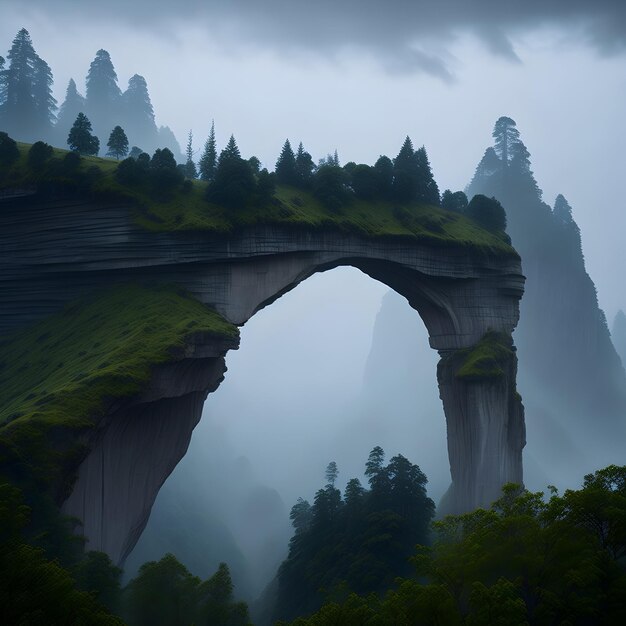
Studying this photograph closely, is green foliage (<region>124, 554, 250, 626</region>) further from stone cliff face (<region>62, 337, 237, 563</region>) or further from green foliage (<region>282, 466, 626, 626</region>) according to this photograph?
stone cliff face (<region>62, 337, 237, 563</region>)

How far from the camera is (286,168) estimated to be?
44938 millimetres

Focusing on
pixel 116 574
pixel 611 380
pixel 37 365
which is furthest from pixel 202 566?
pixel 611 380

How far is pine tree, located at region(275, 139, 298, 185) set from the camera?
4494 centimetres

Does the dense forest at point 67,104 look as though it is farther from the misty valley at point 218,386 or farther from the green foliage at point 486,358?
the green foliage at point 486,358

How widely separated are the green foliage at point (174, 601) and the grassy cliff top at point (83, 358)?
5735 millimetres

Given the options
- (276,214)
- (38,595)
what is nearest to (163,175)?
(276,214)

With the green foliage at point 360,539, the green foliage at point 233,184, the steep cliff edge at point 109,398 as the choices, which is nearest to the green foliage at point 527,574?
the steep cliff edge at point 109,398

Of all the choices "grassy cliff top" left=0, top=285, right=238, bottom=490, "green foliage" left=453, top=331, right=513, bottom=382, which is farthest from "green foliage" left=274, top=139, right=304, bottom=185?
"green foliage" left=453, top=331, right=513, bottom=382

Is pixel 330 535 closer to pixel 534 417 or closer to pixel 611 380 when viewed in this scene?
pixel 534 417

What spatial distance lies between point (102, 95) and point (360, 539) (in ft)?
328

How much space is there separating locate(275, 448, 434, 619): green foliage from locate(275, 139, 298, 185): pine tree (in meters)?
19.4

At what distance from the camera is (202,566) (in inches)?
2657

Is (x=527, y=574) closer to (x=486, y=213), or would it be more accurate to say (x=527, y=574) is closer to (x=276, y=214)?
(x=276, y=214)

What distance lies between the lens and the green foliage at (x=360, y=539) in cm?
4000
